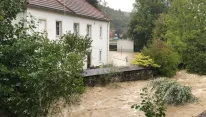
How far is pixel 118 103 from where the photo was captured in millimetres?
12125

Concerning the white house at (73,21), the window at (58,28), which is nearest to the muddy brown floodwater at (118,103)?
the white house at (73,21)

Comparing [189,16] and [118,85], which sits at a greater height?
[189,16]

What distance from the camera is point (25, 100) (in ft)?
23.0

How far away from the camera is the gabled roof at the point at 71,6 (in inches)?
752

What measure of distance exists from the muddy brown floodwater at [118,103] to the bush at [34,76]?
2.14m

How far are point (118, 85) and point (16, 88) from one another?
8.78m

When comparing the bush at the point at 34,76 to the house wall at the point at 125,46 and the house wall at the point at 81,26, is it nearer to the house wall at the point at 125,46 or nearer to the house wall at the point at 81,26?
the house wall at the point at 81,26

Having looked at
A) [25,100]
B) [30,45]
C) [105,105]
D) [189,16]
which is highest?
[189,16]

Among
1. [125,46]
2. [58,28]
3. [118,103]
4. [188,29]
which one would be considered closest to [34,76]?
[118,103]

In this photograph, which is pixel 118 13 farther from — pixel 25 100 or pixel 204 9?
pixel 25 100

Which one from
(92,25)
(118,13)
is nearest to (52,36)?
(92,25)

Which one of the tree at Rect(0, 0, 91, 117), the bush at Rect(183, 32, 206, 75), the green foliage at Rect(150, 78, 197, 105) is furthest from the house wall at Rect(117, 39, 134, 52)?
the tree at Rect(0, 0, 91, 117)

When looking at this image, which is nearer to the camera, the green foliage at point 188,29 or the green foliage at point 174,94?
the green foliage at point 174,94

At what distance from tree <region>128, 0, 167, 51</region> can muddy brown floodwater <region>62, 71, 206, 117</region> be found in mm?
30920
